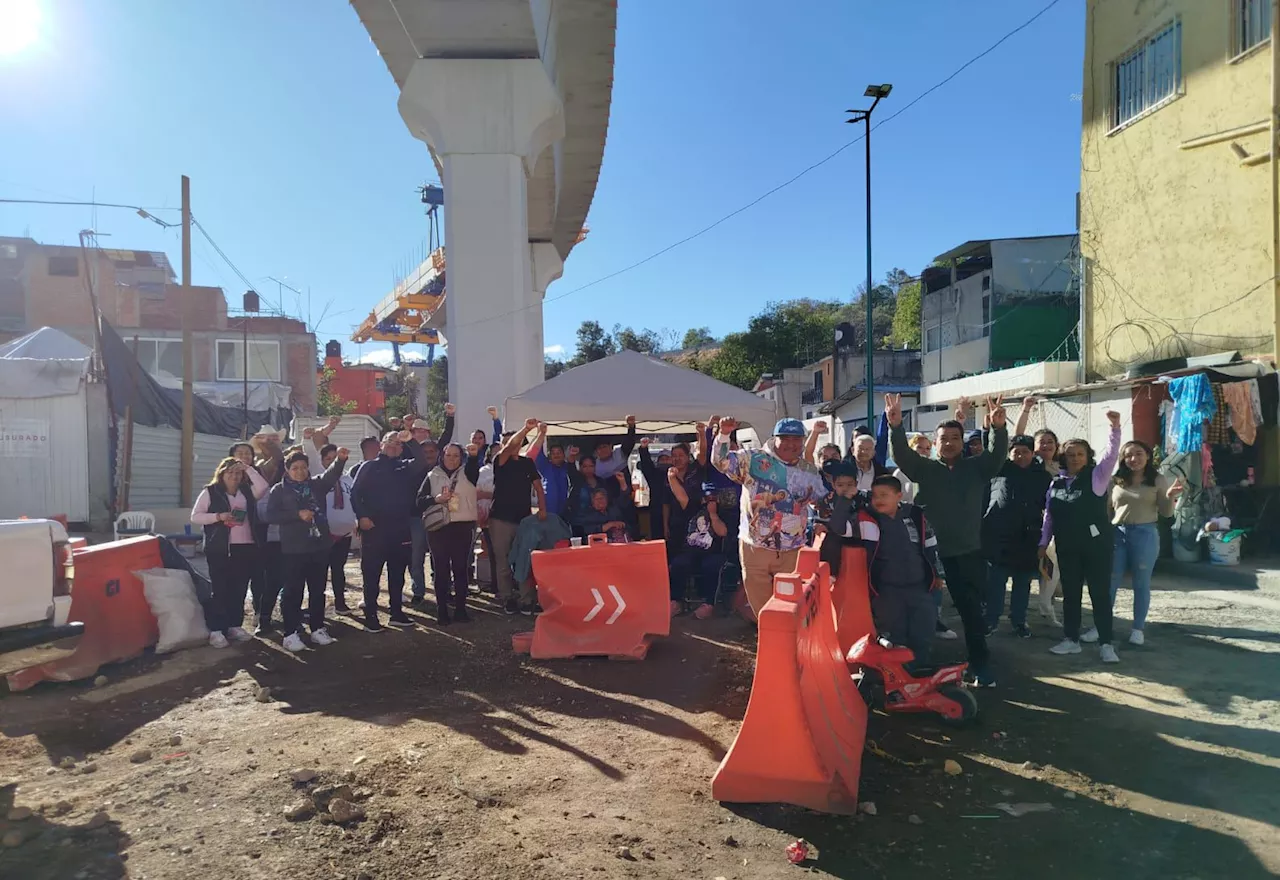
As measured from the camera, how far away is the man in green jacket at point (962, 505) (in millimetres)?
5820

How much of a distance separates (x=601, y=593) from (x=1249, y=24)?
1298 cm

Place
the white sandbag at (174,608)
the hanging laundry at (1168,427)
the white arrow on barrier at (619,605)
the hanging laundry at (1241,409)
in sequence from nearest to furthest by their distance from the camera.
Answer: the white arrow on barrier at (619,605) → the white sandbag at (174,608) → the hanging laundry at (1241,409) → the hanging laundry at (1168,427)

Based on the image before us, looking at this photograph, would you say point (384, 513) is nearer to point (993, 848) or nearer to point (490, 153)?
point (993, 848)

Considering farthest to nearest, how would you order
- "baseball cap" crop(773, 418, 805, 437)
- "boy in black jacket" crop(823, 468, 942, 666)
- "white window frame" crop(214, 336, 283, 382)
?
"white window frame" crop(214, 336, 283, 382) → "baseball cap" crop(773, 418, 805, 437) → "boy in black jacket" crop(823, 468, 942, 666)

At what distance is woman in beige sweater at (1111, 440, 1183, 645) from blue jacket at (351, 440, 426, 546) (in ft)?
21.2

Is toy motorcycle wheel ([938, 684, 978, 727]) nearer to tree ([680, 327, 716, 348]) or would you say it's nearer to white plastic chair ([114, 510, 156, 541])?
white plastic chair ([114, 510, 156, 541])

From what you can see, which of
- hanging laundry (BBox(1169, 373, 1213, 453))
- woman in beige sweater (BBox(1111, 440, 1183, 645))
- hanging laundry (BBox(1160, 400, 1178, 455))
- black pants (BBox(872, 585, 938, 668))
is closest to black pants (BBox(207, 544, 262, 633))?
black pants (BBox(872, 585, 938, 668))

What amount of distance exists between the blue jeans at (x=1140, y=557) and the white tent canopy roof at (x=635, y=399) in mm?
4300

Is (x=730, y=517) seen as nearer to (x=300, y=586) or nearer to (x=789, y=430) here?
(x=789, y=430)

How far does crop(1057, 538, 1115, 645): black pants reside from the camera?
6.43m

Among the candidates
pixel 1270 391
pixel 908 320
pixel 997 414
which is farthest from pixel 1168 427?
pixel 908 320

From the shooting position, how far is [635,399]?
33.4 ft

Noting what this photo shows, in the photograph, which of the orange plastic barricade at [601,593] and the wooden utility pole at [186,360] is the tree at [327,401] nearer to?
the wooden utility pole at [186,360]

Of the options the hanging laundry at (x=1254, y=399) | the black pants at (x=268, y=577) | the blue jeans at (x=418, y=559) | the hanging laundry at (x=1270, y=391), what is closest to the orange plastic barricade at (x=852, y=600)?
the black pants at (x=268, y=577)
